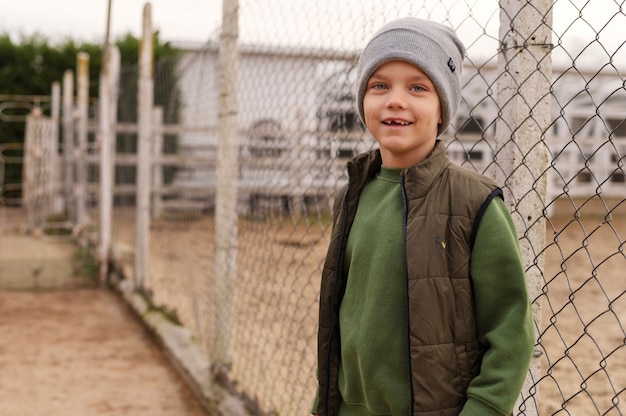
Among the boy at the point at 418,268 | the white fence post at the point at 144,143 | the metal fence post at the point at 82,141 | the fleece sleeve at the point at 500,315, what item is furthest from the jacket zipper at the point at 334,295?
the metal fence post at the point at 82,141

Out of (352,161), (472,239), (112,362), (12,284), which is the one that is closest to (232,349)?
(112,362)

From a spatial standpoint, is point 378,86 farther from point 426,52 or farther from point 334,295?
point 334,295

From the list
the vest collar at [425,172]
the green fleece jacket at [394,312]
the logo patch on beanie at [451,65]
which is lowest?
the green fleece jacket at [394,312]

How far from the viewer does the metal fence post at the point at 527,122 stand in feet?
5.79

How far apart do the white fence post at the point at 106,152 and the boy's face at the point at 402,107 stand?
5.93 m

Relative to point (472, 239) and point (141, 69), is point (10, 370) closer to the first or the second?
point (141, 69)

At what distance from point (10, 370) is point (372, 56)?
12.6 feet

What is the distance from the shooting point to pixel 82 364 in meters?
4.84

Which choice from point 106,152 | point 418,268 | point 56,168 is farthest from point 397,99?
point 56,168

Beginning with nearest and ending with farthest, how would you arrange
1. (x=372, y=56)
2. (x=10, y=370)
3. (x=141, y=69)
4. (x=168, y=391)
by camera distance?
(x=372, y=56)
(x=168, y=391)
(x=10, y=370)
(x=141, y=69)

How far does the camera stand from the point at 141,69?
241 inches

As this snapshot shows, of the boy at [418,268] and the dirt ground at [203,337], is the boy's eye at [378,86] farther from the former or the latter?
the dirt ground at [203,337]

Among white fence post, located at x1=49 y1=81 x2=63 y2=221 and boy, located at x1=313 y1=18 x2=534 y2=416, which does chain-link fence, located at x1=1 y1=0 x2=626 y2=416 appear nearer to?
boy, located at x1=313 y1=18 x2=534 y2=416

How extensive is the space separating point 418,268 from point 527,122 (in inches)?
20.0
